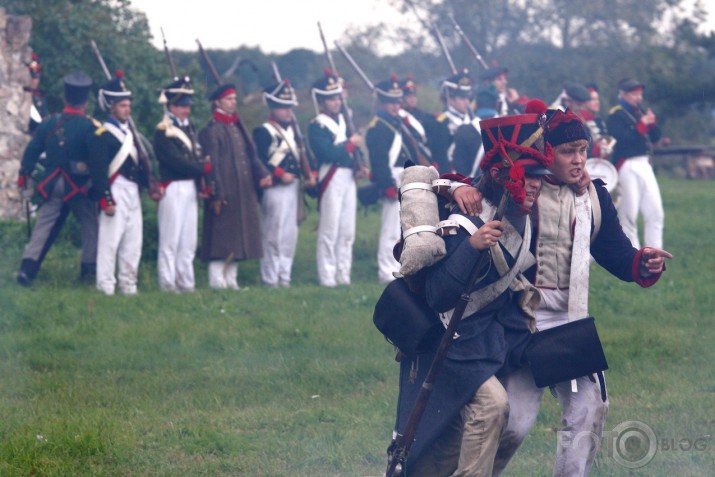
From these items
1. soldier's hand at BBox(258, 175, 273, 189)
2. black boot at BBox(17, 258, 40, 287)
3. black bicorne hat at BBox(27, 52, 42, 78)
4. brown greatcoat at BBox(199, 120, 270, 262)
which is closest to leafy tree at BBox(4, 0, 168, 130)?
black bicorne hat at BBox(27, 52, 42, 78)

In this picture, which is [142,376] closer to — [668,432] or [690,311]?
[668,432]

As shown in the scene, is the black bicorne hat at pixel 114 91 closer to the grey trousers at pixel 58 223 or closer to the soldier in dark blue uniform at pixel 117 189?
the soldier in dark blue uniform at pixel 117 189

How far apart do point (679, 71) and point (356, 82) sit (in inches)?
276

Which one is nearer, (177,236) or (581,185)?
(581,185)

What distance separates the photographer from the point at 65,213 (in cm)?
1074

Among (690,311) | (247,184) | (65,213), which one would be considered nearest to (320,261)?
(247,184)

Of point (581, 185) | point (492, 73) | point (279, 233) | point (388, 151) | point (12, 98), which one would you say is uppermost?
point (492, 73)

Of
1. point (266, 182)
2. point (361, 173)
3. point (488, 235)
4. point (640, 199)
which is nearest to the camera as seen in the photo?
point (488, 235)

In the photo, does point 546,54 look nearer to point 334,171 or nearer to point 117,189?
point 334,171

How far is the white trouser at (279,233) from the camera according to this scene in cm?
1139

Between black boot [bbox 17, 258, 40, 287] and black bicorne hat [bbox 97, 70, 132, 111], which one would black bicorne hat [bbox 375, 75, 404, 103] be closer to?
black bicorne hat [bbox 97, 70, 132, 111]

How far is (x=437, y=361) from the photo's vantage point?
14.8 ft
